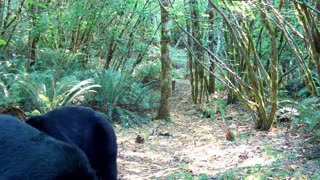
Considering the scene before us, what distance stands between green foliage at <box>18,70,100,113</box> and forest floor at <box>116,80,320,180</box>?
4.35ft

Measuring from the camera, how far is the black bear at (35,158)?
1771mm

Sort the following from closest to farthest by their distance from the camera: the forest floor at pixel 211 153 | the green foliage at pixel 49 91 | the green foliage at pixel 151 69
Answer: the forest floor at pixel 211 153 → the green foliage at pixel 49 91 → the green foliage at pixel 151 69

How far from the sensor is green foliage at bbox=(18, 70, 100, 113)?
9265mm

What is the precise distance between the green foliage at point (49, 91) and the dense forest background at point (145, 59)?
0.08 ft

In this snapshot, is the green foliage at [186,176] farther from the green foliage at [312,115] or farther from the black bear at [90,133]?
the black bear at [90,133]

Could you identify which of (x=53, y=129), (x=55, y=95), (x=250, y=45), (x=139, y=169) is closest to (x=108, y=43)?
(x=55, y=95)

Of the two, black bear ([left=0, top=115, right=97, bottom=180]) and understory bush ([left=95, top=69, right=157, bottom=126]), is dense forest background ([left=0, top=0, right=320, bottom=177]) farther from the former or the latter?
black bear ([left=0, top=115, right=97, bottom=180])

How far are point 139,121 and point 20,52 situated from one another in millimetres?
4917

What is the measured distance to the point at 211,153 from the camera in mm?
7289

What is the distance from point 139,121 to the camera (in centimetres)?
1098

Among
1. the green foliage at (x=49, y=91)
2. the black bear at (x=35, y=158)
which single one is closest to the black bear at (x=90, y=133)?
the black bear at (x=35, y=158)

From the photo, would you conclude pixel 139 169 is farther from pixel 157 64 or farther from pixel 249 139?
pixel 157 64

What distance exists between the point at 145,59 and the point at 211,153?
10025mm

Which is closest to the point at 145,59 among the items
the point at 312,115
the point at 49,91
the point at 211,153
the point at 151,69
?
the point at 151,69
